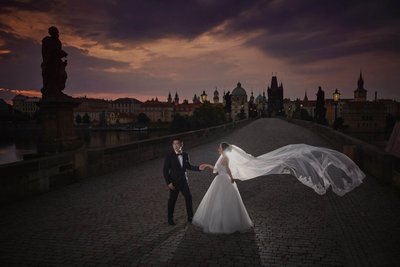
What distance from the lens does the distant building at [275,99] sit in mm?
183500

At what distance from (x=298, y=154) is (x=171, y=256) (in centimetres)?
441

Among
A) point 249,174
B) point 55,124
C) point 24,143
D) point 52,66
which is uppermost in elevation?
point 52,66

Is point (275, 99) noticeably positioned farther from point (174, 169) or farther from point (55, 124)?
point (174, 169)

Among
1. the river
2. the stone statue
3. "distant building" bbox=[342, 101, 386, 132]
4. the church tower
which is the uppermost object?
the church tower

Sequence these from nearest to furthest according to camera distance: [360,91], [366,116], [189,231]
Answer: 1. [189,231]
2. [366,116]
3. [360,91]

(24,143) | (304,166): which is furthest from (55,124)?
(24,143)

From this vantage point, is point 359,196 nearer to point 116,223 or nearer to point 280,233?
point 280,233

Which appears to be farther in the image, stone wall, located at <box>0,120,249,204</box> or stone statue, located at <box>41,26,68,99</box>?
stone statue, located at <box>41,26,68,99</box>

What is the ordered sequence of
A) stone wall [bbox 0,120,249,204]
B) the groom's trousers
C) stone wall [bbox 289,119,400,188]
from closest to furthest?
the groom's trousers, stone wall [bbox 0,120,249,204], stone wall [bbox 289,119,400,188]

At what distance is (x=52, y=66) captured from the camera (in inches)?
447

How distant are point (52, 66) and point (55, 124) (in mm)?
2118

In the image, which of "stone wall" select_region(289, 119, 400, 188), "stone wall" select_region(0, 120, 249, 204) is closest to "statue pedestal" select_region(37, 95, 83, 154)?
"stone wall" select_region(0, 120, 249, 204)

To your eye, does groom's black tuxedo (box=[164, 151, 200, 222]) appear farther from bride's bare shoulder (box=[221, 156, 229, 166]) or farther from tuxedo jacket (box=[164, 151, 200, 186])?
bride's bare shoulder (box=[221, 156, 229, 166])

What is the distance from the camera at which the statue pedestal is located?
428 inches
